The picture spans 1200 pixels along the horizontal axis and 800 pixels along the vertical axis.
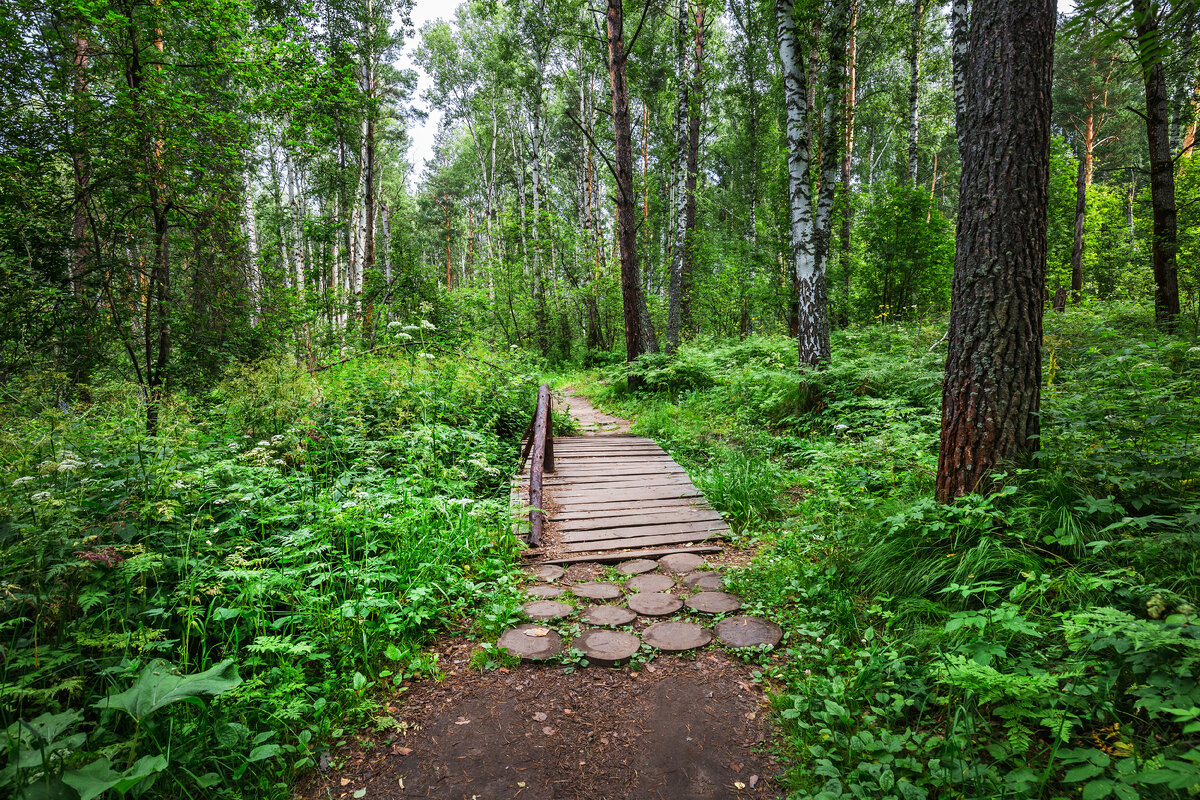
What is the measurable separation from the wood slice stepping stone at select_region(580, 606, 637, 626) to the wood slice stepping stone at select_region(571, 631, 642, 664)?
0.13 metres

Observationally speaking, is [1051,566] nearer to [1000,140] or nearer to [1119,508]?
[1119,508]

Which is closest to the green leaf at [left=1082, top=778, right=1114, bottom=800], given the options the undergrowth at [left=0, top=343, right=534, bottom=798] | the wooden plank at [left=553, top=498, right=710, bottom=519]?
the undergrowth at [left=0, top=343, right=534, bottom=798]

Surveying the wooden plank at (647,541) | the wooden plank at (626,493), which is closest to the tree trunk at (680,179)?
the wooden plank at (626,493)

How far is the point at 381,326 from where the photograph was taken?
1137 centimetres

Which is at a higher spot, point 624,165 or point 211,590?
point 624,165

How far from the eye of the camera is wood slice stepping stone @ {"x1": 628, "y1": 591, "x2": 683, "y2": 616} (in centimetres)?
351

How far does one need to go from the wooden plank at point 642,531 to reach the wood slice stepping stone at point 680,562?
0.47 metres

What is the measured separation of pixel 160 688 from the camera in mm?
1924

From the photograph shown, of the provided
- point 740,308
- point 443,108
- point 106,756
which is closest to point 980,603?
point 106,756

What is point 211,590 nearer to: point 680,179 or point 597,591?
point 597,591

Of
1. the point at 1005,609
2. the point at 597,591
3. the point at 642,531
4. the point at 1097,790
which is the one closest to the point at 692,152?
the point at 642,531

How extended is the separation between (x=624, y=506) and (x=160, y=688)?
13.4 ft

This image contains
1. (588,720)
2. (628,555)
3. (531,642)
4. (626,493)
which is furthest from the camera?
(626,493)

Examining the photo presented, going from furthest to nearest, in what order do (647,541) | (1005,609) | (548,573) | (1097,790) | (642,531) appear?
(642,531)
(647,541)
(548,573)
(1005,609)
(1097,790)
